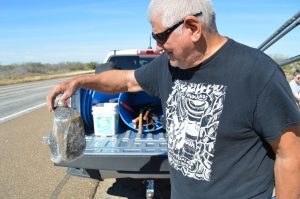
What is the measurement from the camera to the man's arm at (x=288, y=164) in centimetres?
188

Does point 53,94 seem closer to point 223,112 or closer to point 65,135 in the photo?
point 65,135

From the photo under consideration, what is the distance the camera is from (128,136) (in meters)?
4.71

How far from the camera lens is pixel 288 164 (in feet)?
6.33

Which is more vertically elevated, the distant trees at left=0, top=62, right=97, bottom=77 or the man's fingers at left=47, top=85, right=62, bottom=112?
the man's fingers at left=47, top=85, right=62, bottom=112

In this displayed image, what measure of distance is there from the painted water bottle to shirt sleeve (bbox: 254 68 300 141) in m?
1.36

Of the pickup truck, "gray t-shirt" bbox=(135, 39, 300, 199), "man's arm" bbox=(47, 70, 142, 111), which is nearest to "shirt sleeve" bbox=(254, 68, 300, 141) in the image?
"gray t-shirt" bbox=(135, 39, 300, 199)

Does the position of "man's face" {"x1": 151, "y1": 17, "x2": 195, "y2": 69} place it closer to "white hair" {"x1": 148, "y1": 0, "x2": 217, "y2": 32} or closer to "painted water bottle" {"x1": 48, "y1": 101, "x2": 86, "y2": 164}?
"white hair" {"x1": 148, "y1": 0, "x2": 217, "y2": 32}

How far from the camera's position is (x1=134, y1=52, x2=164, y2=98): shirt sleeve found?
2.59 meters

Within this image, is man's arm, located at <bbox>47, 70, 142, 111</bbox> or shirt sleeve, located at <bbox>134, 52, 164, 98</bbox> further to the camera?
man's arm, located at <bbox>47, 70, 142, 111</bbox>

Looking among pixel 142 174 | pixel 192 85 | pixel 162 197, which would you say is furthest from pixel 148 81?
pixel 162 197

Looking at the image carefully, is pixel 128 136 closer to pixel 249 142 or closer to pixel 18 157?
pixel 249 142

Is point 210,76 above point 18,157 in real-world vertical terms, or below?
above

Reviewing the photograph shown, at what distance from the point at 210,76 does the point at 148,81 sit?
70 centimetres

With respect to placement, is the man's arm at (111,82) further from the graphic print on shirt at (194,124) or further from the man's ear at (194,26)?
the man's ear at (194,26)
